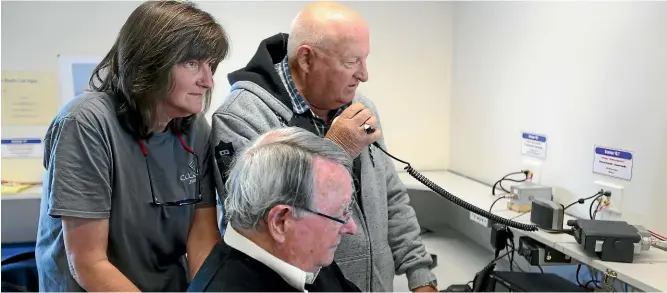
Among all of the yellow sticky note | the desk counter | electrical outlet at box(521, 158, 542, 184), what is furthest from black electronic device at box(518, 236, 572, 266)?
the yellow sticky note

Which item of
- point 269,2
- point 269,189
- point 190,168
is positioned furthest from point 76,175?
point 269,2

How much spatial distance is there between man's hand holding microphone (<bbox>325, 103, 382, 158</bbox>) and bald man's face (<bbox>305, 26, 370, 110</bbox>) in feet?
0.42

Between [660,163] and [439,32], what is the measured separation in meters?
1.50

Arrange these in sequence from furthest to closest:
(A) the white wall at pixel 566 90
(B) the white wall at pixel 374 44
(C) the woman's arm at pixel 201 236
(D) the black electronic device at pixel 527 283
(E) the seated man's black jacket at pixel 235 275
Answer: (B) the white wall at pixel 374 44, (D) the black electronic device at pixel 527 283, (A) the white wall at pixel 566 90, (C) the woman's arm at pixel 201 236, (E) the seated man's black jacket at pixel 235 275

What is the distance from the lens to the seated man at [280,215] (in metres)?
0.96

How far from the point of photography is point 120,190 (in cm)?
115

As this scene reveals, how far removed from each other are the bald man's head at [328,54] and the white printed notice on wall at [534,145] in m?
1.10

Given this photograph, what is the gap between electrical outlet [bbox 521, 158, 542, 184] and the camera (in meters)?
2.23

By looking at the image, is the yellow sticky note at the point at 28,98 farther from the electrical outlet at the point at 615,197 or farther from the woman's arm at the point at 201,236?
the electrical outlet at the point at 615,197

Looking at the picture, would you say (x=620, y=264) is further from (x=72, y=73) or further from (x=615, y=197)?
(x=72, y=73)

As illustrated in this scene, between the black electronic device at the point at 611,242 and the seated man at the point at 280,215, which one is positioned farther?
the black electronic device at the point at 611,242


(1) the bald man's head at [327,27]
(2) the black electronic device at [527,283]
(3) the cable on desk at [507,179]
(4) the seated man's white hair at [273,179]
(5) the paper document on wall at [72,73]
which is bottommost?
(2) the black electronic device at [527,283]

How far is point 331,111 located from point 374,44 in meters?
1.38

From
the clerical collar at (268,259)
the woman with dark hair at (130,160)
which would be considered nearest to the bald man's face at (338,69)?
the woman with dark hair at (130,160)
